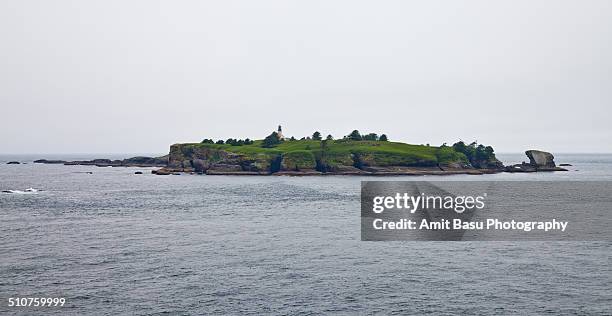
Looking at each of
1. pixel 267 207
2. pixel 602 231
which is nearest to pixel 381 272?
pixel 602 231

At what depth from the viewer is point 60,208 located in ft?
304

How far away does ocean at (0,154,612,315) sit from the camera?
3581cm

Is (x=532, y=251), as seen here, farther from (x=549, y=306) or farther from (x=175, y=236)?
(x=175, y=236)

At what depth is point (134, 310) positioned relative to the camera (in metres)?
34.5

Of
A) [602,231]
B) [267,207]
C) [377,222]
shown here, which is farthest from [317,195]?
[602,231]

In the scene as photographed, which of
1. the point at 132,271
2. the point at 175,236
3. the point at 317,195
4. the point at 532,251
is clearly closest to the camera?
the point at 132,271

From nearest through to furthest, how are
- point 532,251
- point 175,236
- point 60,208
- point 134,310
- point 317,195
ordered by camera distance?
1. point 134,310
2. point 532,251
3. point 175,236
4. point 60,208
5. point 317,195

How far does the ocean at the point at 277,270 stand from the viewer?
1410 inches

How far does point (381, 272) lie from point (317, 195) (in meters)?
74.7

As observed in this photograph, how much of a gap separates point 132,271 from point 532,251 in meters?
42.6

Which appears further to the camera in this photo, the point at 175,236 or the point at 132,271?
the point at 175,236

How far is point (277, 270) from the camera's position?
148 ft

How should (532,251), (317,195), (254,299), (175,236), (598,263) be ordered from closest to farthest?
(254,299) → (598,263) → (532,251) → (175,236) → (317,195)

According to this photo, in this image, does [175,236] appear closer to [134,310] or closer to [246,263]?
[246,263]
